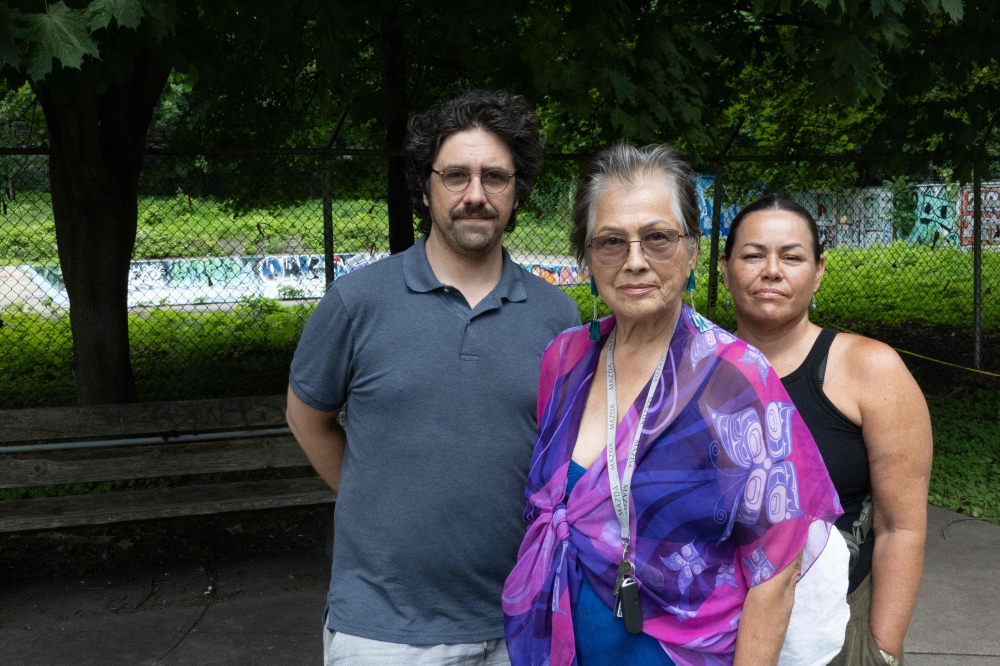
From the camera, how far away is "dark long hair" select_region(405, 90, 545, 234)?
223 centimetres

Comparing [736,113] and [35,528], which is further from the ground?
[736,113]

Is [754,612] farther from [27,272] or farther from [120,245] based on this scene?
[27,272]

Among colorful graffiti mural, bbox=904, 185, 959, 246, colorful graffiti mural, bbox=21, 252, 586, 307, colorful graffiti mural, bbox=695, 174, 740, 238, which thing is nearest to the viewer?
colorful graffiti mural, bbox=695, 174, 740, 238

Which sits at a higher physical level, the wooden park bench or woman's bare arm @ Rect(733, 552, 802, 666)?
woman's bare arm @ Rect(733, 552, 802, 666)

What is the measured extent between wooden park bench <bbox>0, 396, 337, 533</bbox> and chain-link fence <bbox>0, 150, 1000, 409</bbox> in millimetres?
2137

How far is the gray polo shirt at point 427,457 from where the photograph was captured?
2.12 meters

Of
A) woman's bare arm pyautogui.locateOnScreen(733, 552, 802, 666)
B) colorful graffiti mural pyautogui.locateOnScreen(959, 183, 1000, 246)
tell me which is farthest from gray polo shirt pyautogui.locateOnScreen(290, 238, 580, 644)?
colorful graffiti mural pyautogui.locateOnScreen(959, 183, 1000, 246)

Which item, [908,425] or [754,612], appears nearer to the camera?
[754,612]

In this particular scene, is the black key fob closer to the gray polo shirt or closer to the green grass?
the gray polo shirt

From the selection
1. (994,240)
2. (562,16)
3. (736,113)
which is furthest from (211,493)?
(994,240)

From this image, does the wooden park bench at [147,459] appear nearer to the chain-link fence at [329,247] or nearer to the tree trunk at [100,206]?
the tree trunk at [100,206]

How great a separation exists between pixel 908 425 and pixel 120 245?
557cm

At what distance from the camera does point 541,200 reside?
28.8 feet

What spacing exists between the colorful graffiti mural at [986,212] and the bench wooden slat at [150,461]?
7.99 metres
